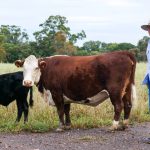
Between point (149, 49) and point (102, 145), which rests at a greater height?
point (149, 49)

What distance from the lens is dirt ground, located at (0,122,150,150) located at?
7805mm

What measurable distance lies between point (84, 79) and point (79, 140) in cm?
161

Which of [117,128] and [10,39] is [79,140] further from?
[10,39]

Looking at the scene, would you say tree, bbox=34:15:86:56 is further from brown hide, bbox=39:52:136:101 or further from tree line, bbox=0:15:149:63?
brown hide, bbox=39:52:136:101

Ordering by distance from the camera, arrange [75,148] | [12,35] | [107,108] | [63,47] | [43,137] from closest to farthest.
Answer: [75,148], [43,137], [107,108], [63,47], [12,35]

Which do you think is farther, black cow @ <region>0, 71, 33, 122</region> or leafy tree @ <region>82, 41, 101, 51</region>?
leafy tree @ <region>82, 41, 101, 51</region>

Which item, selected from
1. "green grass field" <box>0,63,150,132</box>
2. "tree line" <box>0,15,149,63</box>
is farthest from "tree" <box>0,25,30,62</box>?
"green grass field" <box>0,63,150,132</box>

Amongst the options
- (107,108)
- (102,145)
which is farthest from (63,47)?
(102,145)

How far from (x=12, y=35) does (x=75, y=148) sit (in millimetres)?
74515

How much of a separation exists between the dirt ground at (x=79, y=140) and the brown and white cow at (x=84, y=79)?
380 millimetres

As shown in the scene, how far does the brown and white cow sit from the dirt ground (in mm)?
380

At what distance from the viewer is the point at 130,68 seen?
936 cm

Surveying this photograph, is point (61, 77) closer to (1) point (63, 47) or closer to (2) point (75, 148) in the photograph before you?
(2) point (75, 148)

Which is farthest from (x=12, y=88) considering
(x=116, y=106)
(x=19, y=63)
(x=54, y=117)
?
(x=116, y=106)
